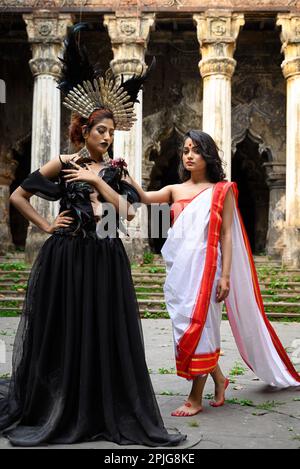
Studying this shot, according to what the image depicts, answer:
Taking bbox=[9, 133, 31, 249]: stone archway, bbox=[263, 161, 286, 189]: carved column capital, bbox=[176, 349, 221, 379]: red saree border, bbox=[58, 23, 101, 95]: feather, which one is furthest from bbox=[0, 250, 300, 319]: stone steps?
bbox=[58, 23, 101, 95]: feather

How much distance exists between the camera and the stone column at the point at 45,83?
1434 centimetres

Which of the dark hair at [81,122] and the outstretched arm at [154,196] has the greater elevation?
the dark hair at [81,122]

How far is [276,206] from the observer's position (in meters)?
17.4

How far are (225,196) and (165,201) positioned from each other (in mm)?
453

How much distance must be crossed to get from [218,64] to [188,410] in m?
11.5

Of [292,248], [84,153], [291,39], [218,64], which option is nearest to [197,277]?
[84,153]

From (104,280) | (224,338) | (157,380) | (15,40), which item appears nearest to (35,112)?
(15,40)

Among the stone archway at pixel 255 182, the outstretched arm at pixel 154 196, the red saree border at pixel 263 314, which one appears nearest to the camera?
the outstretched arm at pixel 154 196

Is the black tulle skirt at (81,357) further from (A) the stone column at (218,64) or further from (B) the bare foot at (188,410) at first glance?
(A) the stone column at (218,64)

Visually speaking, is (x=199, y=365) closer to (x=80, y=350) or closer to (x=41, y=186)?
(x=80, y=350)

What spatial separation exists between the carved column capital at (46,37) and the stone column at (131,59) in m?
1.16

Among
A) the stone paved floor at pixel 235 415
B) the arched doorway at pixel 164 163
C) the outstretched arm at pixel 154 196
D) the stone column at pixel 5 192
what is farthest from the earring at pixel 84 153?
the stone column at pixel 5 192

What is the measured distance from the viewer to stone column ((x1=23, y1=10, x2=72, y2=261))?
14.3 metres
